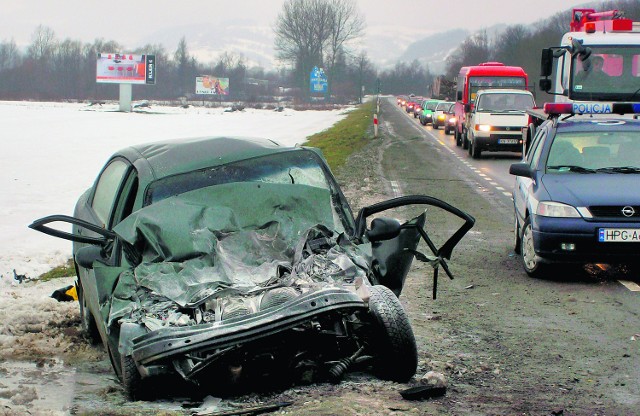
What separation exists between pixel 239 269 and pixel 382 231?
1.05 m

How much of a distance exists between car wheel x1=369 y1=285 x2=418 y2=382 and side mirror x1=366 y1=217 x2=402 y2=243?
0.73m

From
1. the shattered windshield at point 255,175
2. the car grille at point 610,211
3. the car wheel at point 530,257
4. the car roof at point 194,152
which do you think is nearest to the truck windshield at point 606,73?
the car wheel at point 530,257

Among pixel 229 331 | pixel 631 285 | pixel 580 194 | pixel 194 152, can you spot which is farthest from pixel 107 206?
pixel 631 285

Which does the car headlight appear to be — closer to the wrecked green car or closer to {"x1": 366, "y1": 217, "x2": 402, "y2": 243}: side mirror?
the wrecked green car

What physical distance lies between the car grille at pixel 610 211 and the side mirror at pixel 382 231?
3793mm

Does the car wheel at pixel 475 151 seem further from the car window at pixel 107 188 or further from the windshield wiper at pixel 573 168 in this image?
the car window at pixel 107 188

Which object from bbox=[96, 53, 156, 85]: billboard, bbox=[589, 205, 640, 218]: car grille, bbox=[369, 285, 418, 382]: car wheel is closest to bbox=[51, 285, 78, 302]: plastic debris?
bbox=[369, 285, 418, 382]: car wheel

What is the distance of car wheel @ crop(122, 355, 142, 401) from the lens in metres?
5.27

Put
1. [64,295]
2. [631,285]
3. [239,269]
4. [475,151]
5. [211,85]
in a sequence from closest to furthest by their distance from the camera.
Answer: [239,269], [64,295], [631,285], [475,151], [211,85]

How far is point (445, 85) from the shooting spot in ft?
228

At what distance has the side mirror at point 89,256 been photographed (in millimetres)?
6094

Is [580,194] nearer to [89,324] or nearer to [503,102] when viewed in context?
[89,324]

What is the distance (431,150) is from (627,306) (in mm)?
25412

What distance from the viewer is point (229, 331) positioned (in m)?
4.93
